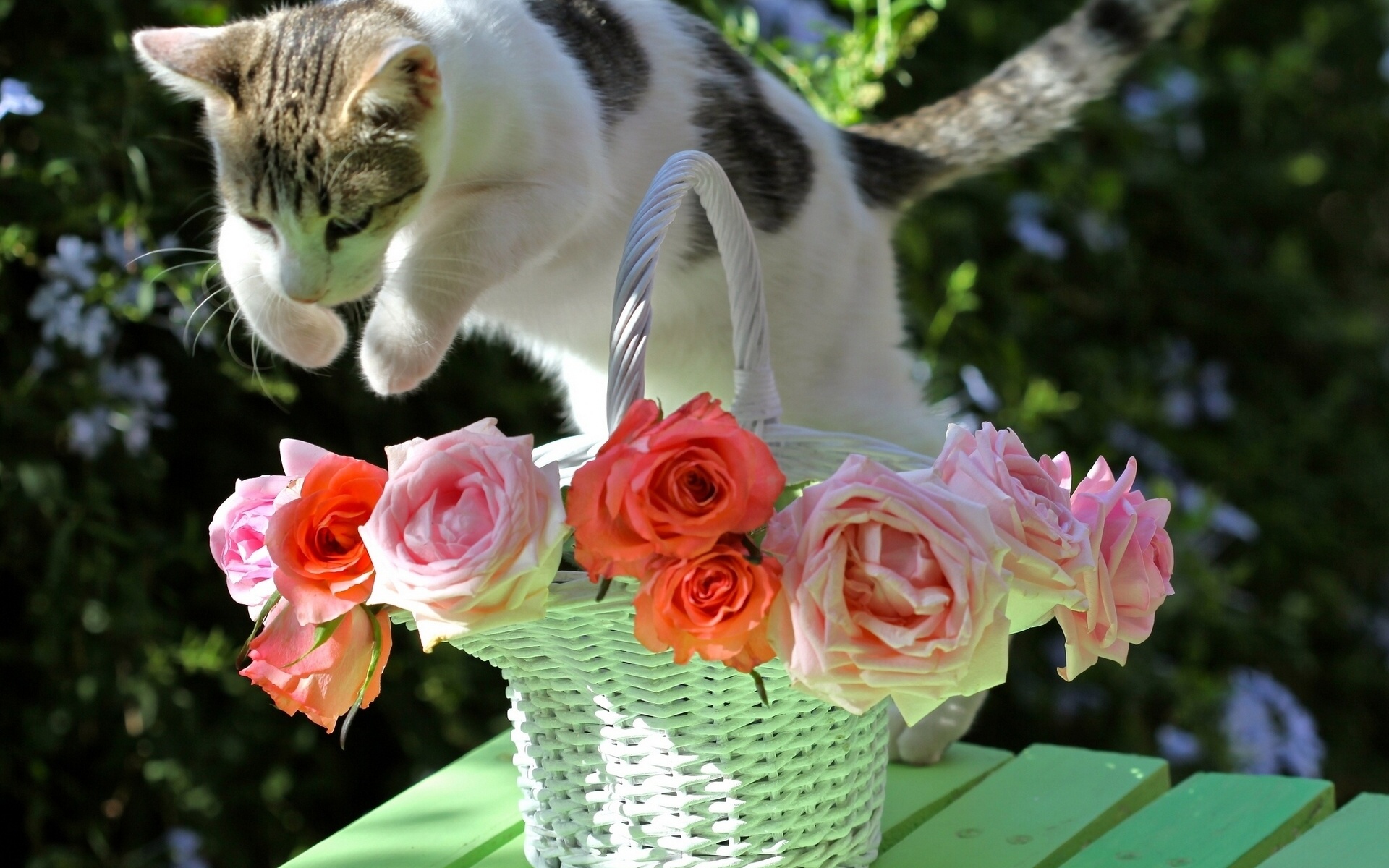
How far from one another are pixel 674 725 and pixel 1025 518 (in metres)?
0.28

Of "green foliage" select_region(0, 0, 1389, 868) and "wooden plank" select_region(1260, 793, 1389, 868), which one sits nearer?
"wooden plank" select_region(1260, 793, 1389, 868)

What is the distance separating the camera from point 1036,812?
120cm

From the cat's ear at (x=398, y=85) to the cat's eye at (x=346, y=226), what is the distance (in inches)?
3.3

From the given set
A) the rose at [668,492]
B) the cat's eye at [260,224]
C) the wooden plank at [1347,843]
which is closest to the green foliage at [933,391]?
the cat's eye at [260,224]

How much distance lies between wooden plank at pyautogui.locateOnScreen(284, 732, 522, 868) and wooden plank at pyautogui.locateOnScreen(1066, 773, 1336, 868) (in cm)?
49

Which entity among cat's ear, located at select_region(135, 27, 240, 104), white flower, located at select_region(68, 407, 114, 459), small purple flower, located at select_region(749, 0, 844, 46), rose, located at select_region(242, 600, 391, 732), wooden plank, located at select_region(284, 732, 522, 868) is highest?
cat's ear, located at select_region(135, 27, 240, 104)

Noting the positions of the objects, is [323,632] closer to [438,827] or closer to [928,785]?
[438,827]

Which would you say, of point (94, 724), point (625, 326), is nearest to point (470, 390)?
point (94, 724)

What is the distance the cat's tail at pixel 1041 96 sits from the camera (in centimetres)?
158

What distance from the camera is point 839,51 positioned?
1.79 meters

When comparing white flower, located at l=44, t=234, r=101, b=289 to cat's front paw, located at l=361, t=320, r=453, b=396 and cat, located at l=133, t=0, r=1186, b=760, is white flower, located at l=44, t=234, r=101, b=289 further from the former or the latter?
cat's front paw, located at l=361, t=320, r=453, b=396

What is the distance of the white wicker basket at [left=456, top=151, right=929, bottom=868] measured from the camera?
920mm

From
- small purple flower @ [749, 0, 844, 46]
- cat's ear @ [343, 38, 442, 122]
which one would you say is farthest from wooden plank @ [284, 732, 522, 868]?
small purple flower @ [749, 0, 844, 46]

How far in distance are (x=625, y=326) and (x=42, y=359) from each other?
930 millimetres
